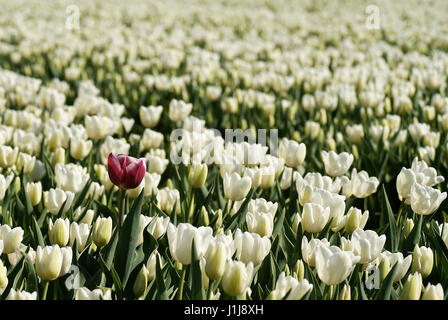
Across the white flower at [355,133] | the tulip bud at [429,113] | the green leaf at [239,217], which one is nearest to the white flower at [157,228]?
the green leaf at [239,217]

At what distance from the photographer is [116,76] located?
18.0 ft

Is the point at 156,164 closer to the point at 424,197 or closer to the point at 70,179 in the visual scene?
the point at 70,179

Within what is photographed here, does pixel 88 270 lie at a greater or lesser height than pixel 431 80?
lesser

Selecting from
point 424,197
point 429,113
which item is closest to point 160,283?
point 424,197

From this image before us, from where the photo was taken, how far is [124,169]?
1939mm

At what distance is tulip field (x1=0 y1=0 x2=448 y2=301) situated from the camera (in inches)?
71.7

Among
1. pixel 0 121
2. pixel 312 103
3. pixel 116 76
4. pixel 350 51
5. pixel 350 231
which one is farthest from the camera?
pixel 350 51

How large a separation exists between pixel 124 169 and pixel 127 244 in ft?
0.77

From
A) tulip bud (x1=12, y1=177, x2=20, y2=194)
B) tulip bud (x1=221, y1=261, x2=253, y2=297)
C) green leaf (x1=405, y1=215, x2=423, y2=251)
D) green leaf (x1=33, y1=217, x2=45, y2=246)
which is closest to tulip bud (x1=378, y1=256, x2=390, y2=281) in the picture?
green leaf (x1=405, y1=215, x2=423, y2=251)

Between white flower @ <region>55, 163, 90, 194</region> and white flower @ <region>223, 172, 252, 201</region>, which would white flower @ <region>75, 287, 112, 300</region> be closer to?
white flower @ <region>223, 172, 252, 201</region>
